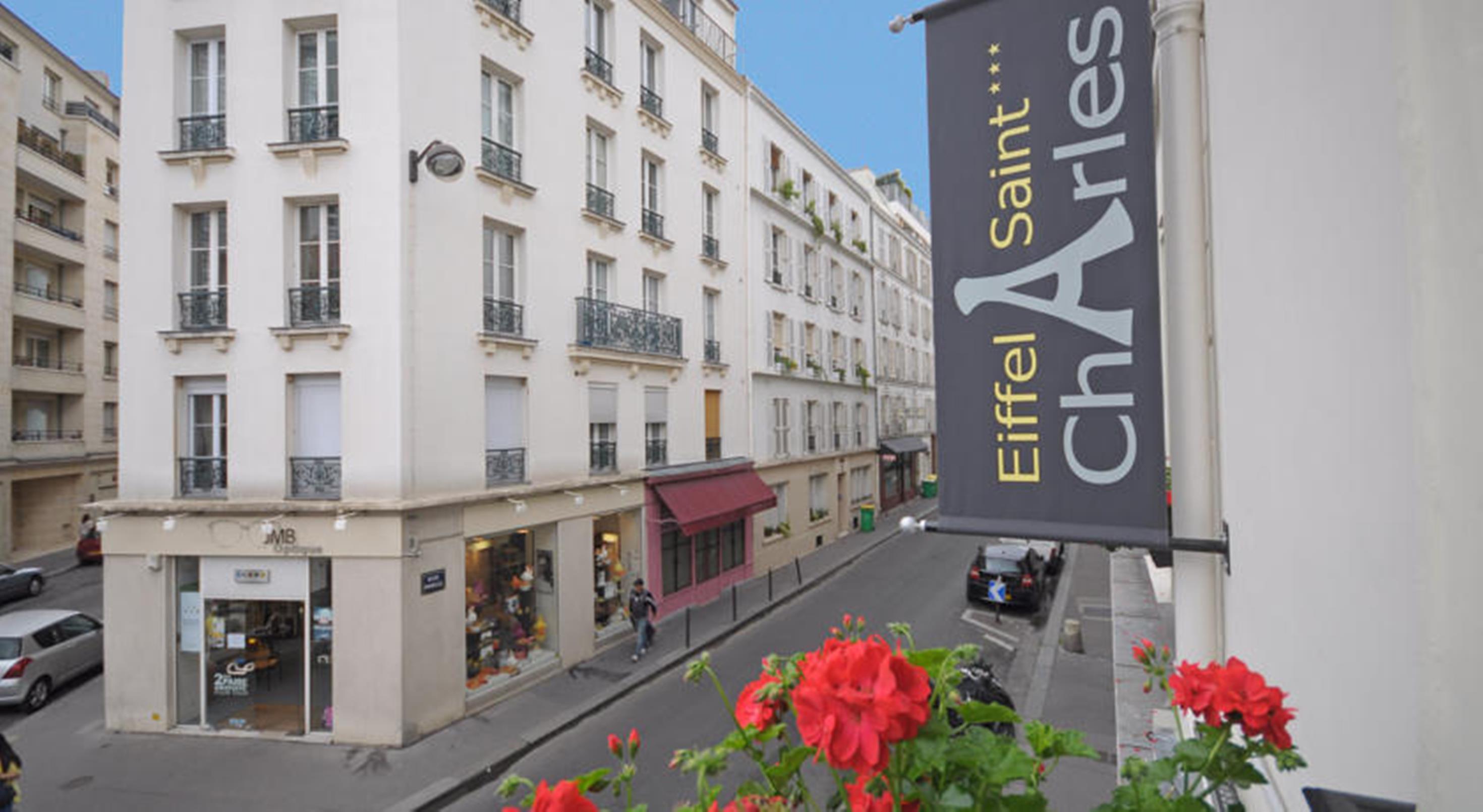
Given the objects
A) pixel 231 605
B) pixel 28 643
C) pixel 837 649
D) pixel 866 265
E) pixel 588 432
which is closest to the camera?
pixel 837 649

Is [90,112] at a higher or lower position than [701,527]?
higher

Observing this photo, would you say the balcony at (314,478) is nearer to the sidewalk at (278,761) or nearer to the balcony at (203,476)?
the balcony at (203,476)

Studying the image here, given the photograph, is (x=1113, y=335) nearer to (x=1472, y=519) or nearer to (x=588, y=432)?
(x=1472, y=519)

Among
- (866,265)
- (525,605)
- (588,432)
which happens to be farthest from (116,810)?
(866,265)

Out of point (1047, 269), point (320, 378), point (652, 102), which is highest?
point (652, 102)

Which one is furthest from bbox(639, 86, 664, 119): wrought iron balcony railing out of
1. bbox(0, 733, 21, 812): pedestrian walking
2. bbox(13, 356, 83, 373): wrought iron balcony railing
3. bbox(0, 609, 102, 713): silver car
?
bbox(13, 356, 83, 373): wrought iron balcony railing

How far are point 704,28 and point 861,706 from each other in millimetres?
21986

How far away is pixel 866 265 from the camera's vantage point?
101ft

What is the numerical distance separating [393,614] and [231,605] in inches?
124

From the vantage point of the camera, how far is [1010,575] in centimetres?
1541

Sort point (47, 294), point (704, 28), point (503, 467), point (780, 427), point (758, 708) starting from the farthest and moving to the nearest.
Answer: point (47, 294) → point (780, 427) → point (704, 28) → point (503, 467) → point (758, 708)

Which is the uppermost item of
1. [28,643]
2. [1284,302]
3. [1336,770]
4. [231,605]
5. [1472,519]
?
[1284,302]

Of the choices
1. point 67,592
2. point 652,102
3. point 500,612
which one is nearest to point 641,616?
point 500,612

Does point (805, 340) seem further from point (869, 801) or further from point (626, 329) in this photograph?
point (869, 801)
